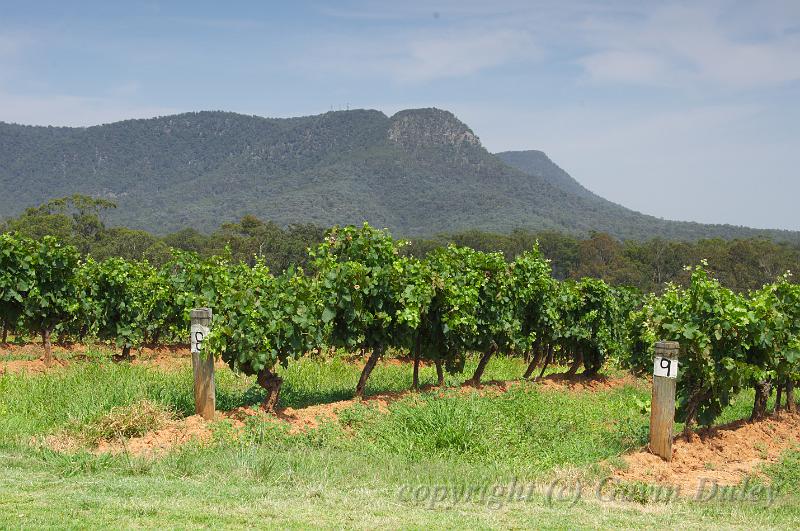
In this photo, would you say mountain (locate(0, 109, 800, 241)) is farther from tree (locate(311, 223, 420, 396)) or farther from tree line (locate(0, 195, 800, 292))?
tree (locate(311, 223, 420, 396))

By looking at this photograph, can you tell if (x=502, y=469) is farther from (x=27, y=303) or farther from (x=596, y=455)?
(x=27, y=303)

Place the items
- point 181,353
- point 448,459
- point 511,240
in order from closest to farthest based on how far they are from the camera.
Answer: point 448,459, point 181,353, point 511,240

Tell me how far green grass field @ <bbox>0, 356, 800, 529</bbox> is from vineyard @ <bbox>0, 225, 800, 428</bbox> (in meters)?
1.02

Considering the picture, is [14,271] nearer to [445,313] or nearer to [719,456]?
[445,313]

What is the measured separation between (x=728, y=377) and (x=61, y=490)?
7.50 m

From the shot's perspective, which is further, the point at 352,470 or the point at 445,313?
the point at 445,313

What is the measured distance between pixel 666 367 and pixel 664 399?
0.37 m

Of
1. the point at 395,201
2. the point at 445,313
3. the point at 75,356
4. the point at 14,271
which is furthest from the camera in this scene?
the point at 395,201

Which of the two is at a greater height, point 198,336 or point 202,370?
point 198,336

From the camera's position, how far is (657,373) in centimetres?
858

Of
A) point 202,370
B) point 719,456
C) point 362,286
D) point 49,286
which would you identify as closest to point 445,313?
point 362,286

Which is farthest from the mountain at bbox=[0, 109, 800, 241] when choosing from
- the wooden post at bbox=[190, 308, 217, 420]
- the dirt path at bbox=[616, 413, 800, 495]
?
the dirt path at bbox=[616, 413, 800, 495]

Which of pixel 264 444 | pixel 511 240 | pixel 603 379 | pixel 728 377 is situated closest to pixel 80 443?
pixel 264 444

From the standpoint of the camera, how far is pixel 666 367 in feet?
27.9
